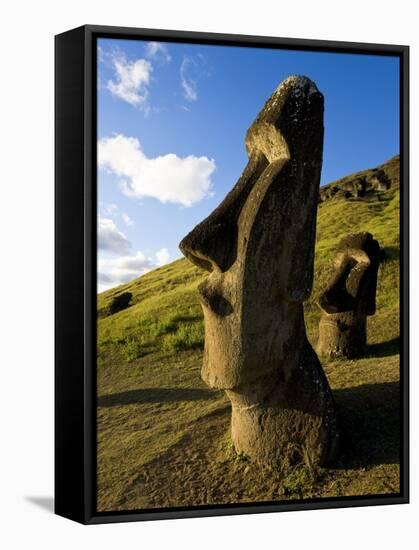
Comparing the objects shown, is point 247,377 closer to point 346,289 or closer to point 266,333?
point 266,333

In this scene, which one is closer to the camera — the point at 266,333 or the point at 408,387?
the point at 266,333

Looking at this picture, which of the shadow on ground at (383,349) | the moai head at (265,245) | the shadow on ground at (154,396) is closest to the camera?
the moai head at (265,245)

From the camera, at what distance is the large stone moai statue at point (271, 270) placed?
909cm

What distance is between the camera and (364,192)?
16.3m

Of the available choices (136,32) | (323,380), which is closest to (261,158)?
(136,32)

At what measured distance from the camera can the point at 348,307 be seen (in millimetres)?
12672

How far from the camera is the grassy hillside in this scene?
9547 mm

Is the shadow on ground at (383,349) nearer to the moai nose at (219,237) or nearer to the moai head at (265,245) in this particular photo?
the moai head at (265,245)

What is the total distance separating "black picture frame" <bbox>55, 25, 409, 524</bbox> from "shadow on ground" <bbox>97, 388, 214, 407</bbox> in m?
2.24

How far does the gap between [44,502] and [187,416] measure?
2.00 m

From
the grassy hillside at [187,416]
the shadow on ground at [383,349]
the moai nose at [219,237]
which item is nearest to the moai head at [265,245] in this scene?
the moai nose at [219,237]

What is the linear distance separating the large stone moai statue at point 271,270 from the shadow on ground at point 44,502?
81.1 inches

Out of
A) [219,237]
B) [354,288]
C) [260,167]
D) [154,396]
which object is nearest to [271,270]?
[219,237]

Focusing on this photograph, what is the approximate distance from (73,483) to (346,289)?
211 inches
